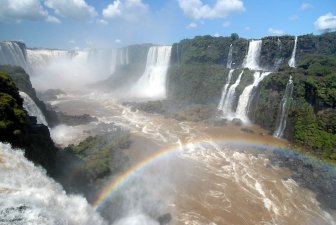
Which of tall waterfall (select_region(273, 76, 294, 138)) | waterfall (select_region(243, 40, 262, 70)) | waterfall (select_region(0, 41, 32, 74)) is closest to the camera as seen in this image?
tall waterfall (select_region(273, 76, 294, 138))

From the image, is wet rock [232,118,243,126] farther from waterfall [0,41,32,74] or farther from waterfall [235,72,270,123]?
waterfall [0,41,32,74]

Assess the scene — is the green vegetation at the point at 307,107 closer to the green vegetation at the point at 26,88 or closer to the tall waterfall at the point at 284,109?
the tall waterfall at the point at 284,109

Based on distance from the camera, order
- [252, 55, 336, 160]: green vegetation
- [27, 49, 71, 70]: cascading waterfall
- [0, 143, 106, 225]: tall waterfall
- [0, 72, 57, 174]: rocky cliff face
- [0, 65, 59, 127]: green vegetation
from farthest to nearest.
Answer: [27, 49, 71, 70]: cascading waterfall
[0, 65, 59, 127]: green vegetation
[252, 55, 336, 160]: green vegetation
[0, 72, 57, 174]: rocky cliff face
[0, 143, 106, 225]: tall waterfall

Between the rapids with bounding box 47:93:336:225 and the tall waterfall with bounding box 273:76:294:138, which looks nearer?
the rapids with bounding box 47:93:336:225

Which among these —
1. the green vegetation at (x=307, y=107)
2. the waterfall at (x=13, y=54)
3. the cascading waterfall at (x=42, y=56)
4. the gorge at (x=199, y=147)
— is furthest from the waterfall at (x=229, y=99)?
the cascading waterfall at (x=42, y=56)

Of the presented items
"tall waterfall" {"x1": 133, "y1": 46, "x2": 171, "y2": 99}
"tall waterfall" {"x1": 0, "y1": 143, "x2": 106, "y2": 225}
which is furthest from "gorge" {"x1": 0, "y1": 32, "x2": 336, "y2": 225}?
"tall waterfall" {"x1": 133, "y1": 46, "x2": 171, "y2": 99}

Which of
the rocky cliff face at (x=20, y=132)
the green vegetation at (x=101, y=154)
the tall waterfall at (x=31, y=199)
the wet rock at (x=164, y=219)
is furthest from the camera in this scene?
the green vegetation at (x=101, y=154)

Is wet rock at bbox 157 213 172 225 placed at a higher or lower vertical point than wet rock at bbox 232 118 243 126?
lower
